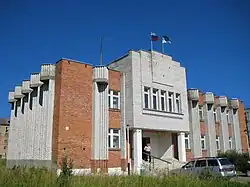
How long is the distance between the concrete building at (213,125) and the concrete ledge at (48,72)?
1621 cm

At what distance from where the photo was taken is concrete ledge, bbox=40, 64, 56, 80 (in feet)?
77.7

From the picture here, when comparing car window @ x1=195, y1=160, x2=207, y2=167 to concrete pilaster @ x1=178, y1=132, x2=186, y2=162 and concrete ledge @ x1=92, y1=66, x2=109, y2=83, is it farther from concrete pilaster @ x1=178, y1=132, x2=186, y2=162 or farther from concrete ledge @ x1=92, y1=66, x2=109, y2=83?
concrete ledge @ x1=92, y1=66, x2=109, y2=83

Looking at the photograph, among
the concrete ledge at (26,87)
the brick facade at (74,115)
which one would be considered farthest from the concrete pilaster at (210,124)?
the concrete ledge at (26,87)

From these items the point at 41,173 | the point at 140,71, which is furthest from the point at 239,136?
the point at 41,173

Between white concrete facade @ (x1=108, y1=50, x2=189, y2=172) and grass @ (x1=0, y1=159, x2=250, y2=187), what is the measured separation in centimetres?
1361

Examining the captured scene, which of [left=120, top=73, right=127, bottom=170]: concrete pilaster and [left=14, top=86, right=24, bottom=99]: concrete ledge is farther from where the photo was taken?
[left=14, top=86, right=24, bottom=99]: concrete ledge

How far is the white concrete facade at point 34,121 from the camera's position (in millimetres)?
22977

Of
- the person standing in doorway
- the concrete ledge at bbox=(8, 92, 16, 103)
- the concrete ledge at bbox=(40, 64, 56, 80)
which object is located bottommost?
the person standing in doorway

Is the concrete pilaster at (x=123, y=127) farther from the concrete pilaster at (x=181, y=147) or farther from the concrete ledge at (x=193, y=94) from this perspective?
the concrete ledge at (x=193, y=94)

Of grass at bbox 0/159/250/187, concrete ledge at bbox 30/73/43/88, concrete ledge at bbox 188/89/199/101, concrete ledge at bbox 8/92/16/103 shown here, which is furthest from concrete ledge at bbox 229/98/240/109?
grass at bbox 0/159/250/187

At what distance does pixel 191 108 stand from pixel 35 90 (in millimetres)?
17603

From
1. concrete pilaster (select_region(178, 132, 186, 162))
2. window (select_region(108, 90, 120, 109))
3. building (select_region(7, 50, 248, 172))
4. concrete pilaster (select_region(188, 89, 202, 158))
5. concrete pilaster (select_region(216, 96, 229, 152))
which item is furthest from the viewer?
concrete pilaster (select_region(216, 96, 229, 152))

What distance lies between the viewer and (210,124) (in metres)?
34.9

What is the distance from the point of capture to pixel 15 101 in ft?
105
